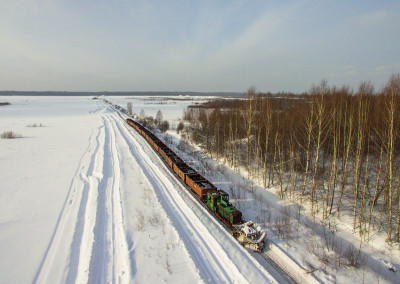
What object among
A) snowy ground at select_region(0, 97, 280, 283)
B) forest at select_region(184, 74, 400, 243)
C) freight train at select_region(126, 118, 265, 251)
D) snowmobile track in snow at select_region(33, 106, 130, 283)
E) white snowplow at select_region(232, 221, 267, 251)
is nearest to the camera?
snowmobile track in snow at select_region(33, 106, 130, 283)

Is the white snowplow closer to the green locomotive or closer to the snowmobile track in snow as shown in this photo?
the green locomotive

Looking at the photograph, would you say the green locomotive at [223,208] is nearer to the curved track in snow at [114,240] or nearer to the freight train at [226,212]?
the freight train at [226,212]

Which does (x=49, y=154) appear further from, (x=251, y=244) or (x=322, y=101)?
(x=322, y=101)

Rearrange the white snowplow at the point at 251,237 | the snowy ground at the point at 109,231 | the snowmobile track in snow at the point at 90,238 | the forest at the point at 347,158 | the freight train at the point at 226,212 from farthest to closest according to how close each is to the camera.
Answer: the forest at the point at 347,158, the freight train at the point at 226,212, the white snowplow at the point at 251,237, the snowy ground at the point at 109,231, the snowmobile track in snow at the point at 90,238

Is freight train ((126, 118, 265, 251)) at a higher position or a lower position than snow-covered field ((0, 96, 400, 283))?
higher

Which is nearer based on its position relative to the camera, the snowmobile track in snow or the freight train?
the snowmobile track in snow

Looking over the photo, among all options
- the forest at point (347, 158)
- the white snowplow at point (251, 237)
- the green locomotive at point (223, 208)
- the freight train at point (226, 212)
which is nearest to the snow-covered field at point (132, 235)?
the white snowplow at point (251, 237)

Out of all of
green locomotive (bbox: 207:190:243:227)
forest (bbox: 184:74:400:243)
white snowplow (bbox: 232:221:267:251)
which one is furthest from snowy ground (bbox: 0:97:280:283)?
forest (bbox: 184:74:400:243)

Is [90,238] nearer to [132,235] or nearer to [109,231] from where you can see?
[109,231]
